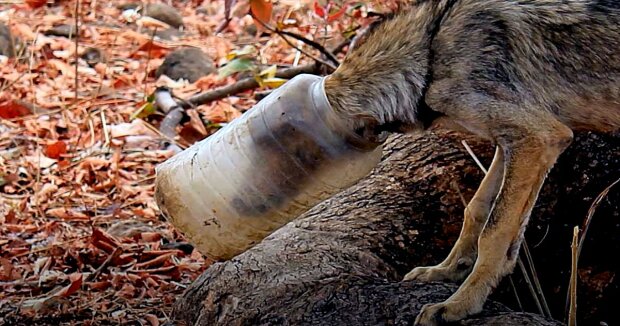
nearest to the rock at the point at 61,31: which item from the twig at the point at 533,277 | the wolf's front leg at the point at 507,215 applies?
the twig at the point at 533,277

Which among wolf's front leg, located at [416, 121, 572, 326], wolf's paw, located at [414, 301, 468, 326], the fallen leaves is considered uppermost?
wolf's front leg, located at [416, 121, 572, 326]

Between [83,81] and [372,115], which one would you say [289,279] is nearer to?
[372,115]

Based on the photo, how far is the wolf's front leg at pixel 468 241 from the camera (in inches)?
156

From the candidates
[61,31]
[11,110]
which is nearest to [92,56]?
[61,31]

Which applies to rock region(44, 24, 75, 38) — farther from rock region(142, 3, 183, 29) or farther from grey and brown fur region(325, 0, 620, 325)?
grey and brown fur region(325, 0, 620, 325)

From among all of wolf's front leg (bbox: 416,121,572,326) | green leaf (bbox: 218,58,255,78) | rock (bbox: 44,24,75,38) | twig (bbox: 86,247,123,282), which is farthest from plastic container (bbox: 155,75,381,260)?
rock (bbox: 44,24,75,38)

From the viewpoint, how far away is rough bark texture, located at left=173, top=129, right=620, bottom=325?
3.59 metres

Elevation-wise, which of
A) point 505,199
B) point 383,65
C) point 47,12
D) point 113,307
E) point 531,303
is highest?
point 383,65

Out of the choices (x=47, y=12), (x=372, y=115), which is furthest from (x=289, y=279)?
(x=47, y=12)

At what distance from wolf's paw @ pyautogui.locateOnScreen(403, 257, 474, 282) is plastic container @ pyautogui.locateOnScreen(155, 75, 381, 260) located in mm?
443

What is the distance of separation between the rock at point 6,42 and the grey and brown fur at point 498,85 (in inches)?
220

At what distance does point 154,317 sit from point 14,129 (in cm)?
313

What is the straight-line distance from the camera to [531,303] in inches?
170

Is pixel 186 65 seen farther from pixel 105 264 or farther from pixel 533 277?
pixel 533 277
